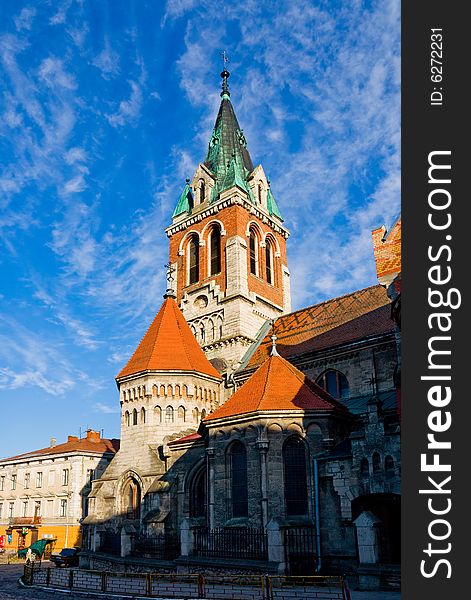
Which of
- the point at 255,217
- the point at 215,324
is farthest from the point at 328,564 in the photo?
the point at 255,217

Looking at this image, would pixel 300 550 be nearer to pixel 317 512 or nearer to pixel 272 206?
pixel 317 512

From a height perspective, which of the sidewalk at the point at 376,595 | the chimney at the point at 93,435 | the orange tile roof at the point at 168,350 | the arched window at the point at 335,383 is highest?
the orange tile roof at the point at 168,350

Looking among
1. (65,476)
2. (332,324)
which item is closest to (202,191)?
(332,324)

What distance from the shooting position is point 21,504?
47.3m

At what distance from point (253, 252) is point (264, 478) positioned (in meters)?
24.0

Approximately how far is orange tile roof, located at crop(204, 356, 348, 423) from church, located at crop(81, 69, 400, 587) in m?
0.07

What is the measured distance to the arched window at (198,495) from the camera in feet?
84.1

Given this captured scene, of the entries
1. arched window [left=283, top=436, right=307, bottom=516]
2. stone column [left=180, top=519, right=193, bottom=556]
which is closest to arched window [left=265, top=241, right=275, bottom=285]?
arched window [left=283, top=436, right=307, bottom=516]

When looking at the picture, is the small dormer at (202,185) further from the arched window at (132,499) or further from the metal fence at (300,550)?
the metal fence at (300,550)

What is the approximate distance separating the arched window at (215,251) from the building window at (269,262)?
411cm

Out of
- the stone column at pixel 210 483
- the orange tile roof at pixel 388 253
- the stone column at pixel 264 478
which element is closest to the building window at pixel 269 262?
the orange tile roof at pixel 388 253

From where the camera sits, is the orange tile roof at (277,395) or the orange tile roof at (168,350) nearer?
the orange tile roof at (277,395)

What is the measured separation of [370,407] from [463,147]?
37.4 feet

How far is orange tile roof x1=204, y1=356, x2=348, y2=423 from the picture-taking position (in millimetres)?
22484
